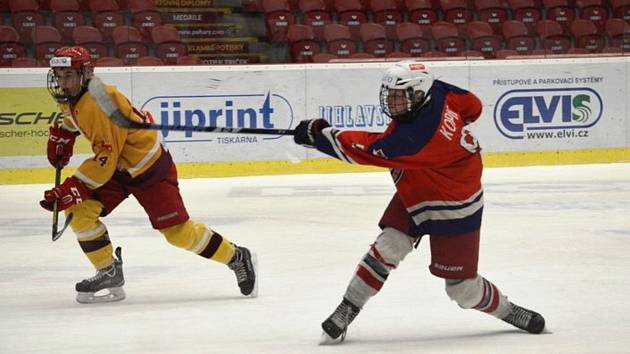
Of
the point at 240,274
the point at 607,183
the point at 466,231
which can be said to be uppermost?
the point at 466,231

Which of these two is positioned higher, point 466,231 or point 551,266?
point 466,231

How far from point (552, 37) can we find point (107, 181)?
297 inches

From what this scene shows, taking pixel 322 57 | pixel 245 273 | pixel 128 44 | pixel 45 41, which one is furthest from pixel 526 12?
pixel 245 273

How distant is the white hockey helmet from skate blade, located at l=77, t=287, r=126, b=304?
189cm

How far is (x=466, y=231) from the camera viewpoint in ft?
13.5

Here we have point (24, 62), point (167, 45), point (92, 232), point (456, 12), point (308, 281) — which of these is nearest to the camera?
point (92, 232)

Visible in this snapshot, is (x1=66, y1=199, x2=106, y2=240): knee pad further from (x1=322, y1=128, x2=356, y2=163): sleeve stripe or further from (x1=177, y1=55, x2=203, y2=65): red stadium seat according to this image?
(x1=177, y1=55, x2=203, y2=65): red stadium seat

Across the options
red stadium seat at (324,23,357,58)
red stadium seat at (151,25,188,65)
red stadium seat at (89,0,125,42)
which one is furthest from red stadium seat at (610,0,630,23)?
red stadium seat at (89,0,125,42)

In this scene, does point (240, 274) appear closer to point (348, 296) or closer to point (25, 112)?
point (348, 296)

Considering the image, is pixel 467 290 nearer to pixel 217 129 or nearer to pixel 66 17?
pixel 217 129

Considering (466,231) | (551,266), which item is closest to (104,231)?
(466,231)

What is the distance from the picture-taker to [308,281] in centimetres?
563

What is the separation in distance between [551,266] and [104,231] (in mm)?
2332

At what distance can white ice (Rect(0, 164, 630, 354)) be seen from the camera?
14.0 ft
